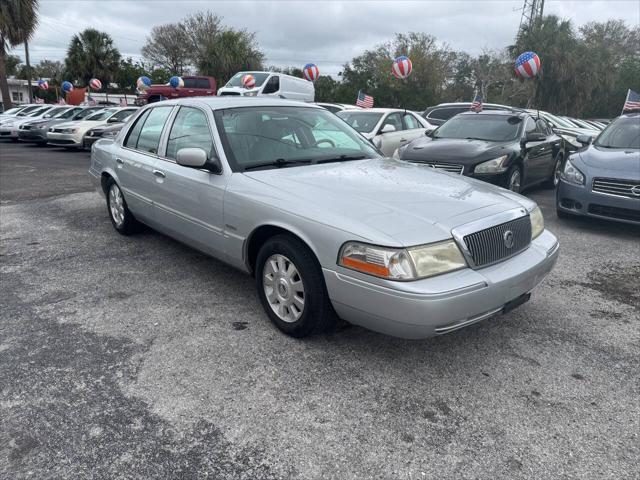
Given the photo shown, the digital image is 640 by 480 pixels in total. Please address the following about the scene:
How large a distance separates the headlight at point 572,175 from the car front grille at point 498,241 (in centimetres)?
361

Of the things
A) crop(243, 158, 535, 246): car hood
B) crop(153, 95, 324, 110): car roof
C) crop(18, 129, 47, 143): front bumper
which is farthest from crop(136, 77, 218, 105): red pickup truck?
crop(243, 158, 535, 246): car hood

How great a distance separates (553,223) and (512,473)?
5.29 metres

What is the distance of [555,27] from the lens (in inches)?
1142

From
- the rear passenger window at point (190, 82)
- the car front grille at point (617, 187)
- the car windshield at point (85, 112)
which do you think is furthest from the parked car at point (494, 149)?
the rear passenger window at point (190, 82)

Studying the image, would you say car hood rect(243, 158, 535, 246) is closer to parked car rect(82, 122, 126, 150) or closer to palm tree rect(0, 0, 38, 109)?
parked car rect(82, 122, 126, 150)

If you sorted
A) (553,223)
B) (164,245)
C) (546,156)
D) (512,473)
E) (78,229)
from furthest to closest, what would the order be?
1. (546,156)
2. (553,223)
3. (78,229)
4. (164,245)
5. (512,473)

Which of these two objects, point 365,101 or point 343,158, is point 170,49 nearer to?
point 365,101

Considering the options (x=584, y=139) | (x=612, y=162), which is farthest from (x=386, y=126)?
(x=612, y=162)

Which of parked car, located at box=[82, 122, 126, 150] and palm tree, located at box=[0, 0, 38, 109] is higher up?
palm tree, located at box=[0, 0, 38, 109]

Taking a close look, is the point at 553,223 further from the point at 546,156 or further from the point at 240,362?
the point at 240,362

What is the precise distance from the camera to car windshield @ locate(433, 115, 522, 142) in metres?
7.91

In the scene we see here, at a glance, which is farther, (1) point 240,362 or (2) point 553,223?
(2) point 553,223

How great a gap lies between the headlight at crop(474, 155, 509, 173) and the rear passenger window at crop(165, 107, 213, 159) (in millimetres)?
4255

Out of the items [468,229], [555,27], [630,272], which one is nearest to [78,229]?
[468,229]
